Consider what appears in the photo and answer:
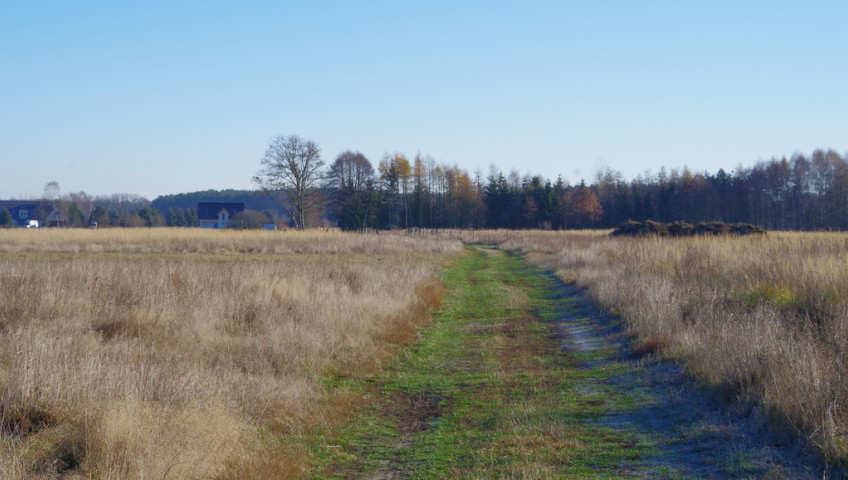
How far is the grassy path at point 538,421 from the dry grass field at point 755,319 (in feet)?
1.28

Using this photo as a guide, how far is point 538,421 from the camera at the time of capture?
6.28 m

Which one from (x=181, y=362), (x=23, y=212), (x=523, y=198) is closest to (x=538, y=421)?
(x=181, y=362)

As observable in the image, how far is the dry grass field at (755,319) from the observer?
543 cm

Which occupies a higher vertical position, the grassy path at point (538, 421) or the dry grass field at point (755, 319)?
the dry grass field at point (755, 319)

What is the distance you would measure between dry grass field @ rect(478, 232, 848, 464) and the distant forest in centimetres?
4224

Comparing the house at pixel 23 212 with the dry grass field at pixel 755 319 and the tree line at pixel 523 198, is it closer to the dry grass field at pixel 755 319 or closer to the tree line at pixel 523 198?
the tree line at pixel 523 198

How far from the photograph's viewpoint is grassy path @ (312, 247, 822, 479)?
199 inches

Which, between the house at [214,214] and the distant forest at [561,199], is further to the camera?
the house at [214,214]

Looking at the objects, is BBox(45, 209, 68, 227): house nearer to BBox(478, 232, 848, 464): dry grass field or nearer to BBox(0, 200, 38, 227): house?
BBox(0, 200, 38, 227): house

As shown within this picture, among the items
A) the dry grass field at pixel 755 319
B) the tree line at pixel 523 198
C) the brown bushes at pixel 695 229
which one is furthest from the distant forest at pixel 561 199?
the dry grass field at pixel 755 319

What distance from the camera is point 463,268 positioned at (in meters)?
27.0

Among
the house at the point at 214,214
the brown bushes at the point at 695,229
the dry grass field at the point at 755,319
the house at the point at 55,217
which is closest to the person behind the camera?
the dry grass field at the point at 755,319

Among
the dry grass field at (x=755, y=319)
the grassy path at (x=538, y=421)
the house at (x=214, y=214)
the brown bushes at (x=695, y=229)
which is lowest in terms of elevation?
the grassy path at (x=538, y=421)

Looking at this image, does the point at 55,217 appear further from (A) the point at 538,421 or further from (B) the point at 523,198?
(A) the point at 538,421
